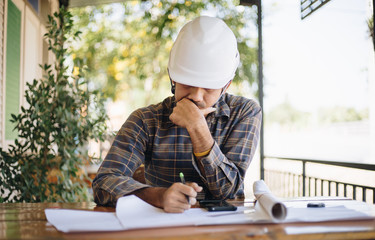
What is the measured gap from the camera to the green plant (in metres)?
2.54

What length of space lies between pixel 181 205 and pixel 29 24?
3.65 metres

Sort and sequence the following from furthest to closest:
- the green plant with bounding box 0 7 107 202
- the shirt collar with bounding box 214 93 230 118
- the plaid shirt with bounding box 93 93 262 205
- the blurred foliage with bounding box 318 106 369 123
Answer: the blurred foliage with bounding box 318 106 369 123 < the green plant with bounding box 0 7 107 202 < the shirt collar with bounding box 214 93 230 118 < the plaid shirt with bounding box 93 93 262 205

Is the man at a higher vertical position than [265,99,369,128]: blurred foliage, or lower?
lower

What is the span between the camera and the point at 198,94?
1372mm

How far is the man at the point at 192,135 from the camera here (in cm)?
128

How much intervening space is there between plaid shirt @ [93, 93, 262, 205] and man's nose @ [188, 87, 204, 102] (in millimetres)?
210

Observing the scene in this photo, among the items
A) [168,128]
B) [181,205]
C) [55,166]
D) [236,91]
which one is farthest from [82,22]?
[181,205]

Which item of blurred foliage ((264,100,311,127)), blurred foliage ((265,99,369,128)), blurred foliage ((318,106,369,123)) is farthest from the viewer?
blurred foliage ((264,100,311,127))

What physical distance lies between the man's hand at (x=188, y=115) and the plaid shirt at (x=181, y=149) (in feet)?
0.40

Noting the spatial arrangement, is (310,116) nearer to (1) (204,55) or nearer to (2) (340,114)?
(2) (340,114)

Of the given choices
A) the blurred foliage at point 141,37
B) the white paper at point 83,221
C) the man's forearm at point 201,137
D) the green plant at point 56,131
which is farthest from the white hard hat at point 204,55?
the blurred foliage at point 141,37

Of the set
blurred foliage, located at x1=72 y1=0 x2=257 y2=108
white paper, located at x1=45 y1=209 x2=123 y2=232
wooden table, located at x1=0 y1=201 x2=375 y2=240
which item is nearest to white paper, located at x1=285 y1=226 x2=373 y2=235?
wooden table, located at x1=0 y1=201 x2=375 y2=240

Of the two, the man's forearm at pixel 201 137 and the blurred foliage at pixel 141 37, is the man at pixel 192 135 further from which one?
the blurred foliage at pixel 141 37

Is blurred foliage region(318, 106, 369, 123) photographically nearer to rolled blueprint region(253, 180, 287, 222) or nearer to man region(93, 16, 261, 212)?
man region(93, 16, 261, 212)
